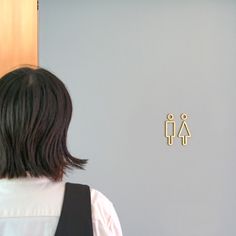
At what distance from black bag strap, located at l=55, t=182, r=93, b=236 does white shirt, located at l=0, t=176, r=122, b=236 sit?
10mm

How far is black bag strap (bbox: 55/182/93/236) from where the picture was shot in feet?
2.55

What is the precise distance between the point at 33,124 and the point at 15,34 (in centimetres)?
56

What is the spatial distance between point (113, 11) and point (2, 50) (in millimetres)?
1123

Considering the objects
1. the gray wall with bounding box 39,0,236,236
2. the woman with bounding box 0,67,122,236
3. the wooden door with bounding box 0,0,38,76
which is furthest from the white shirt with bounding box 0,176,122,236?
the gray wall with bounding box 39,0,236,236

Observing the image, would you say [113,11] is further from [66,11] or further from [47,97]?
[47,97]

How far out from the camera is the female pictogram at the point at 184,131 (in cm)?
224

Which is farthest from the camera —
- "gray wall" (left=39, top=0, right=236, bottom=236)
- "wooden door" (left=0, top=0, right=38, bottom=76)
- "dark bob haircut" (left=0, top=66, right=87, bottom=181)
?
"gray wall" (left=39, top=0, right=236, bottom=236)

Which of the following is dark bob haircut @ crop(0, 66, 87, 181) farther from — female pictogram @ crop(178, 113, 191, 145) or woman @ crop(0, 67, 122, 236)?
female pictogram @ crop(178, 113, 191, 145)

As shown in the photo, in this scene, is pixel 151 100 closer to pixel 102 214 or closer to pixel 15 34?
pixel 15 34

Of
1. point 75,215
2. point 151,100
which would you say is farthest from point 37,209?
point 151,100

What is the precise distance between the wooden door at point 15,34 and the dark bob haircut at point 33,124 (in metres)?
0.45

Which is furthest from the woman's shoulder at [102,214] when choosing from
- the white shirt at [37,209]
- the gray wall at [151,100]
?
the gray wall at [151,100]

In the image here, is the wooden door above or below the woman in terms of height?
above

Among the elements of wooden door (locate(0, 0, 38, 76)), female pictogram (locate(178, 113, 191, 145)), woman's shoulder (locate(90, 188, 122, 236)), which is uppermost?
wooden door (locate(0, 0, 38, 76))
